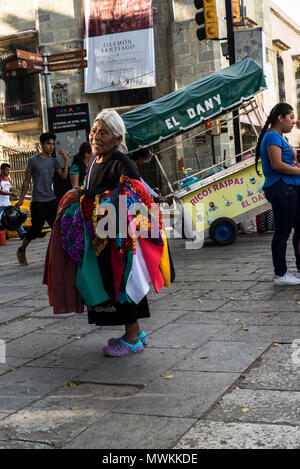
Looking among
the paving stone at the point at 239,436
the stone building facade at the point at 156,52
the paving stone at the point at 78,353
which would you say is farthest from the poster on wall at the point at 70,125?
the stone building facade at the point at 156,52

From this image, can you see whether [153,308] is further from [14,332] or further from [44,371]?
[44,371]

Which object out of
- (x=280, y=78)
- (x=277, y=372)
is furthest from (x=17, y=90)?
(x=277, y=372)

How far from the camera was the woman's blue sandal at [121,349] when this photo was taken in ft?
13.9

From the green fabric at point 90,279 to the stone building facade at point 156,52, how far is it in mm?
18482

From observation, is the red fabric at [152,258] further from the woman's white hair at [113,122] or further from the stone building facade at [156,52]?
the stone building facade at [156,52]

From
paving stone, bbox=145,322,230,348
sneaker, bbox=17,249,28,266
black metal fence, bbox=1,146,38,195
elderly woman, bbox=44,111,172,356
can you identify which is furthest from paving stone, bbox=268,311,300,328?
black metal fence, bbox=1,146,38,195

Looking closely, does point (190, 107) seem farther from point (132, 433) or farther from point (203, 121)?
point (132, 433)

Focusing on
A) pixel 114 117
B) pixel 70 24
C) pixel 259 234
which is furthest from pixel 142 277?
pixel 70 24

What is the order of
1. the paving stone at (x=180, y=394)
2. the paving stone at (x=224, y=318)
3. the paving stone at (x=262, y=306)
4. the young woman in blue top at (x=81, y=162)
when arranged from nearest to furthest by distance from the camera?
the paving stone at (x=180, y=394) < the paving stone at (x=224, y=318) < the paving stone at (x=262, y=306) < the young woman in blue top at (x=81, y=162)

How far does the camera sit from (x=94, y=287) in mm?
4121

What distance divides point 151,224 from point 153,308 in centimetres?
166

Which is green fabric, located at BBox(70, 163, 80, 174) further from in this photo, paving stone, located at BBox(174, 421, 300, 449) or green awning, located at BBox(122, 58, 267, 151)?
paving stone, located at BBox(174, 421, 300, 449)

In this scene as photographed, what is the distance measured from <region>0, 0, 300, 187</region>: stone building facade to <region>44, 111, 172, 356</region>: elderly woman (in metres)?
18.3

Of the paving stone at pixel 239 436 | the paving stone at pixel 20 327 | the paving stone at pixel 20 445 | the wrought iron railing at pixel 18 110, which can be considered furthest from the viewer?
the wrought iron railing at pixel 18 110
